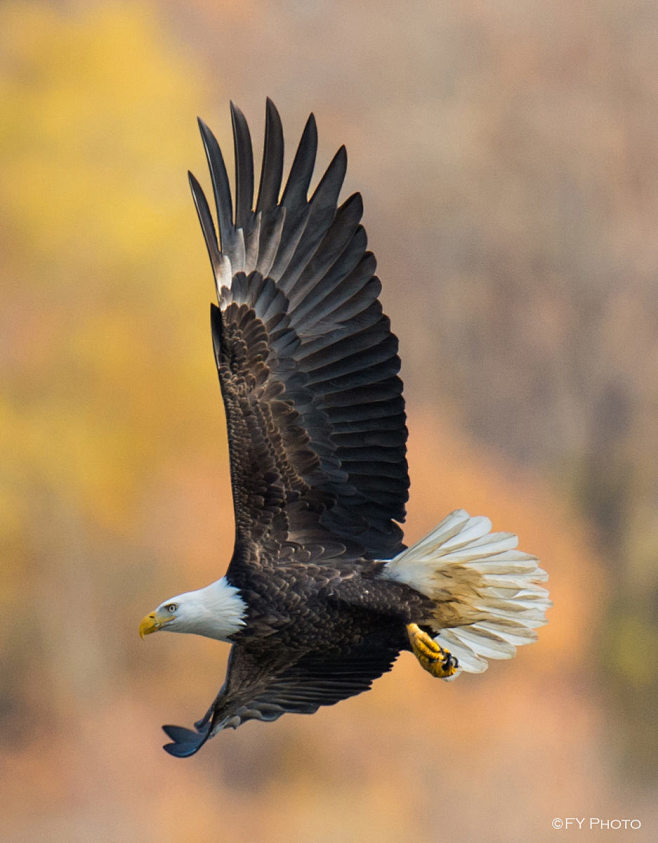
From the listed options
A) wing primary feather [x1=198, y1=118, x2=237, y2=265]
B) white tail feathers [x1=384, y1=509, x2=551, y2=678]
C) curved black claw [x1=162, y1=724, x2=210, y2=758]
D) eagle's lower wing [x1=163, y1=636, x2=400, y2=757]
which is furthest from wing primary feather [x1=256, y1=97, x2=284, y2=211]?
curved black claw [x1=162, y1=724, x2=210, y2=758]

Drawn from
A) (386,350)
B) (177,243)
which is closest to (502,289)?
(177,243)

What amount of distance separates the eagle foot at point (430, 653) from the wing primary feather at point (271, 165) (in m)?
1.68

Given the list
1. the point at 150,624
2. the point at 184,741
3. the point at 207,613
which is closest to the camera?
the point at 207,613

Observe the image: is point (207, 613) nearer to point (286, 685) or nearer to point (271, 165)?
point (286, 685)

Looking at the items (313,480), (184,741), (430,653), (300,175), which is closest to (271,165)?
(300,175)

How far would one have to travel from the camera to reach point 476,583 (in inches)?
199

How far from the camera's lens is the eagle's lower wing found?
5184 millimetres

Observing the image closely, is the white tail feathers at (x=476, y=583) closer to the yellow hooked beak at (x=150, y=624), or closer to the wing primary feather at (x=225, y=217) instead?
the yellow hooked beak at (x=150, y=624)

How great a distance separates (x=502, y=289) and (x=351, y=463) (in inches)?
498

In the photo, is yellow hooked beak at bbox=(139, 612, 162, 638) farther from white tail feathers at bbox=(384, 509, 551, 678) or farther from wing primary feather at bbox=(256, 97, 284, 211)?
wing primary feather at bbox=(256, 97, 284, 211)

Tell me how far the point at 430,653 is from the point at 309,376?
110 centimetres

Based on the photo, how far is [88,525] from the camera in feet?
52.2

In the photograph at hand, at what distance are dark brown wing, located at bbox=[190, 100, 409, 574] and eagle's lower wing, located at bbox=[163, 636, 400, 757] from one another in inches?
16.6

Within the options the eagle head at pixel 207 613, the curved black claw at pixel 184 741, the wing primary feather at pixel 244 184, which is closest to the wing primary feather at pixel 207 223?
the wing primary feather at pixel 244 184
